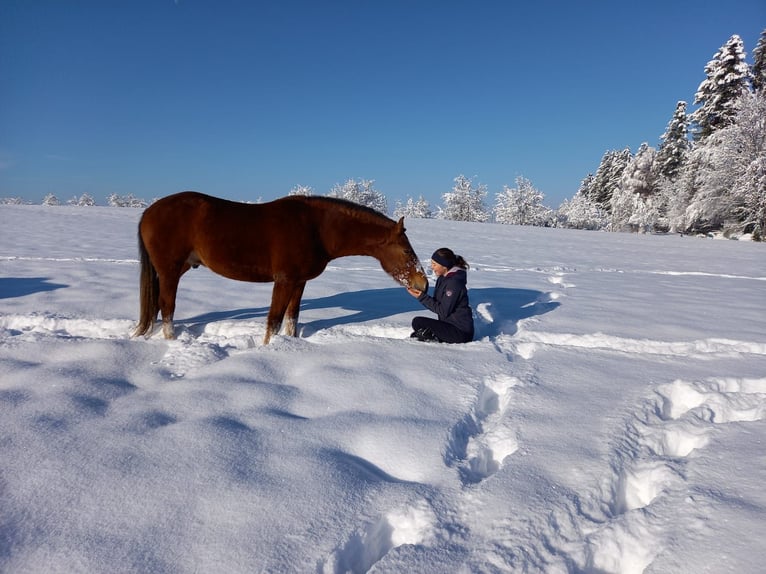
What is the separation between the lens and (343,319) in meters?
5.16

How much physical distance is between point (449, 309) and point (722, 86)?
37.6 metres

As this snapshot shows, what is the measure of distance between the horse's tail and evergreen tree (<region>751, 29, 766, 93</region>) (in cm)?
4005

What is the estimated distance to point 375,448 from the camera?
7.73 feet

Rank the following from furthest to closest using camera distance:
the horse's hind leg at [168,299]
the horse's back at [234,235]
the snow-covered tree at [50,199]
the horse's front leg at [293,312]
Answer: the snow-covered tree at [50,199], the horse's front leg at [293,312], the horse's hind leg at [168,299], the horse's back at [234,235]

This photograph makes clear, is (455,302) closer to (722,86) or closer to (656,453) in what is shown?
(656,453)

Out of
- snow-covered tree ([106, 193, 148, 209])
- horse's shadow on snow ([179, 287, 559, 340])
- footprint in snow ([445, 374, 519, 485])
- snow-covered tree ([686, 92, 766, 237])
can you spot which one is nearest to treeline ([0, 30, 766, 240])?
snow-covered tree ([686, 92, 766, 237])

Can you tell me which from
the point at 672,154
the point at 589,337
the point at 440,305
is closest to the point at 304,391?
the point at 440,305

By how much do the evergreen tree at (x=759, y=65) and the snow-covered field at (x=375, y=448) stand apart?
36.4m

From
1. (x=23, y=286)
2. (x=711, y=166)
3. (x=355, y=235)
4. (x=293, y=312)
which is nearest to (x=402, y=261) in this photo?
(x=355, y=235)

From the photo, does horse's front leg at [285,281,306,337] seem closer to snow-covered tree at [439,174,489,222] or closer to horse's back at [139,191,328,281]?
horse's back at [139,191,328,281]

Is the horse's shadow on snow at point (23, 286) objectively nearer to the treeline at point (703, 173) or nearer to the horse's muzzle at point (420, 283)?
the horse's muzzle at point (420, 283)

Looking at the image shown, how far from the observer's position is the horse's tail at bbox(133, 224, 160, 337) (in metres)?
4.21

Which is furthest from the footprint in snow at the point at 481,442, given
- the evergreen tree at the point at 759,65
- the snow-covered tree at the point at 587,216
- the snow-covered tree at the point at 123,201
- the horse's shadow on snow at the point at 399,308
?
the snow-covered tree at the point at 123,201

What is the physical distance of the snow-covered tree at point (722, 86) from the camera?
96.5ft
